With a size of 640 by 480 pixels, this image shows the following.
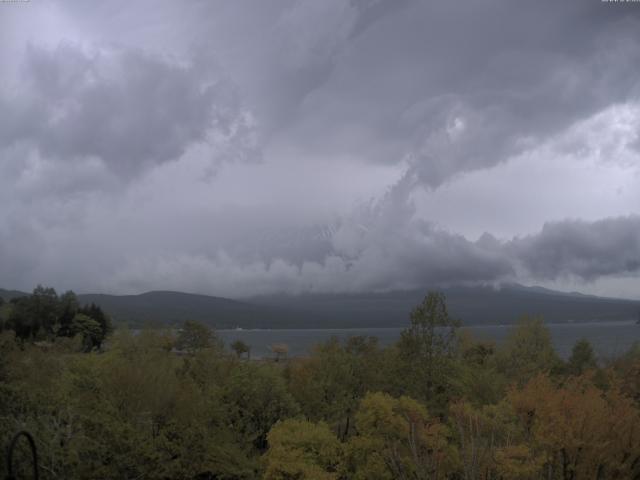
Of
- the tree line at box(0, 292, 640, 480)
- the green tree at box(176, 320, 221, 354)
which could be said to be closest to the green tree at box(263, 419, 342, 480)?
the tree line at box(0, 292, 640, 480)

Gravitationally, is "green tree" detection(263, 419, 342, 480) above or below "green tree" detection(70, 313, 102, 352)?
below

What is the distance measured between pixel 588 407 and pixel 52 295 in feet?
352

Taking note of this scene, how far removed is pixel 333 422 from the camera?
1390 inches

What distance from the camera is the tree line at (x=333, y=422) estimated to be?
23.3 m

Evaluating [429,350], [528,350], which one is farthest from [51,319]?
[429,350]

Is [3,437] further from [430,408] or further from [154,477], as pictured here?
[430,408]

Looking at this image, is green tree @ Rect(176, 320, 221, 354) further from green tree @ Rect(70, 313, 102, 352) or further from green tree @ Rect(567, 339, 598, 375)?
green tree @ Rect(567, 339, 598, 375)

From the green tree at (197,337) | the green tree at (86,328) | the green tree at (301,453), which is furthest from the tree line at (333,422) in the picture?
the green tree at (86,328)

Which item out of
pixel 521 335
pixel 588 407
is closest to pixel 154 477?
pixel 588 407

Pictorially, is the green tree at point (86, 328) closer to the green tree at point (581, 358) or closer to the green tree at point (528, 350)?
the green tree at point (528, 350)

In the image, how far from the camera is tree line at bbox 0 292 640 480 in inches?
918

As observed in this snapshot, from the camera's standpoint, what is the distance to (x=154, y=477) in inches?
1005

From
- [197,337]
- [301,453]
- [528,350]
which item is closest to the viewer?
[301,453]

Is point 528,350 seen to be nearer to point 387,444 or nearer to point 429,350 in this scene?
point 429,350
